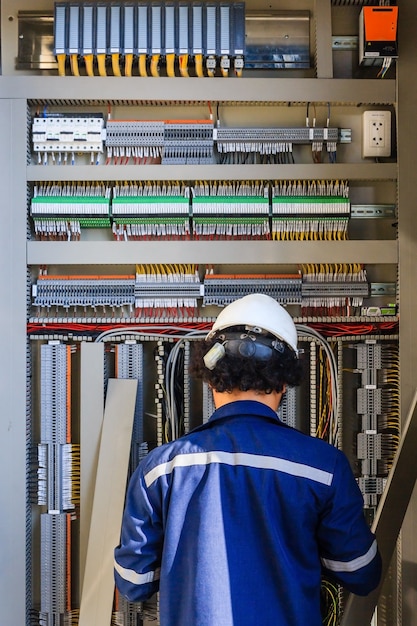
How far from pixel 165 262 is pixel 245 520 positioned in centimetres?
149

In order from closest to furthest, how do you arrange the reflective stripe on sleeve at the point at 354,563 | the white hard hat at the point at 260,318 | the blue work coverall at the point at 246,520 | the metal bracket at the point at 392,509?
the blue work coverall at the point at 246,520, the reflective stripe on sleeve at the point at 354,563, the white hard hat at the point at 260,318, the metal bracket at the point at 392,509

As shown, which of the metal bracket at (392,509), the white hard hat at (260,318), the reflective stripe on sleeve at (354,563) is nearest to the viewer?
the reflective stripe on sleeve at (354,563)

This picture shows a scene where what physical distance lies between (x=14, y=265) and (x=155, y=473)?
5.04ft

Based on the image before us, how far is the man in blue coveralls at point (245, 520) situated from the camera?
1555mm

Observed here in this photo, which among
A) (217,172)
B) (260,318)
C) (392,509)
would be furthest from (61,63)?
(392,509)

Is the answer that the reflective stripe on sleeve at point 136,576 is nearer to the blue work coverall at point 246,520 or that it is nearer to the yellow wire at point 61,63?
the blue work coverall at point 246,520

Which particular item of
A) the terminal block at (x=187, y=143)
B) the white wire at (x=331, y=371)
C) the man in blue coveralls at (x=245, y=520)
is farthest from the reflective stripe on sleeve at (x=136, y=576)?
the terminal block at (x=187, y=143)

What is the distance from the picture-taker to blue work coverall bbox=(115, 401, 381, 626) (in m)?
1.55

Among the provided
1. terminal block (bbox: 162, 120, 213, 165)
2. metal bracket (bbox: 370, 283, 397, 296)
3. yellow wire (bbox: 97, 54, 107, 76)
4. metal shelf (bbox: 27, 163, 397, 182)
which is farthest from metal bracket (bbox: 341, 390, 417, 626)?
yellow wire (bbox: 97, 54, 107, 76)

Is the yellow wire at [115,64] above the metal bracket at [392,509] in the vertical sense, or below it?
above

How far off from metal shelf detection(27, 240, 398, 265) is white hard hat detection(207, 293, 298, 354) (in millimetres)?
957

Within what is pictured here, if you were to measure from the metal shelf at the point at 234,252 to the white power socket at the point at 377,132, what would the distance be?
42 centimetres

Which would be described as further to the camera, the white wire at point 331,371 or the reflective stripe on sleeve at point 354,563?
the white wire at point 331,371

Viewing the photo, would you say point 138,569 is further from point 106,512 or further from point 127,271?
point 127,271
